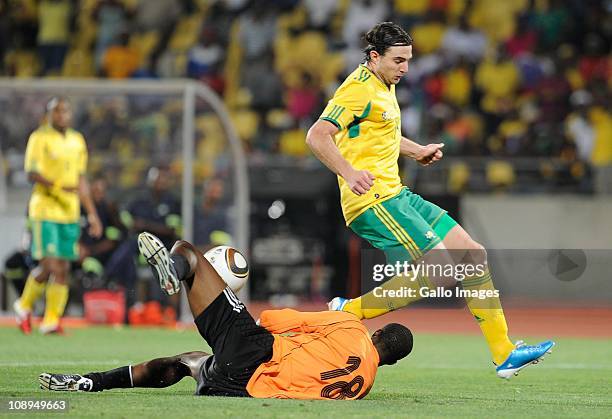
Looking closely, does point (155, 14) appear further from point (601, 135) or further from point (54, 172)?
point (54, 172)

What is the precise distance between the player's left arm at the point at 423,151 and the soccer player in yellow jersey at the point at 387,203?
1.10 ft

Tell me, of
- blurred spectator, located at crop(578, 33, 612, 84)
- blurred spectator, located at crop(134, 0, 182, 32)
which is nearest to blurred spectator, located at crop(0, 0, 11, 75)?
blurred spectator, located at crop(134, 0, 182, 32)

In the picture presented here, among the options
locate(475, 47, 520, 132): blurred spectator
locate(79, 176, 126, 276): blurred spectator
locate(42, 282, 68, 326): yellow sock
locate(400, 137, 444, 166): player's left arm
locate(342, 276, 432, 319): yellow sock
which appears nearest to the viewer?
locate(342, 276, 432, 319): yellow sock

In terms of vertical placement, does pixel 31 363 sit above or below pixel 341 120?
below

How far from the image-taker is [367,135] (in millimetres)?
8953

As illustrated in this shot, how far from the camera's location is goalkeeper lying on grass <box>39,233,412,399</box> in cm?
753

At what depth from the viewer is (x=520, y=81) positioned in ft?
72.0

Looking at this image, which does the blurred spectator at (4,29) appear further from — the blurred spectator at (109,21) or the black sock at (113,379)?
the black sock at (113,379)

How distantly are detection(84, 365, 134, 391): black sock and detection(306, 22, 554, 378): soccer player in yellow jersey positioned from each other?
195cm

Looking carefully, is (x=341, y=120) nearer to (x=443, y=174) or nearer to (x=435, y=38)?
(x=443, y=174)

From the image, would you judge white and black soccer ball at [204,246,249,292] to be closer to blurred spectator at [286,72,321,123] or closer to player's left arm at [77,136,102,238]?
player's left arm at [77,136,102,238]

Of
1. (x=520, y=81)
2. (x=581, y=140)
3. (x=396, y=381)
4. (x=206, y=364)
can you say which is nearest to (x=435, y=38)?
(x=520, y=81)

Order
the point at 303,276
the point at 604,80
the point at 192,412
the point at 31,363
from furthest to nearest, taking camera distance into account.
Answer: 1. the point at 604,80
2. the point at 303,276
3. the point at 31,363
4. the point at 192,412

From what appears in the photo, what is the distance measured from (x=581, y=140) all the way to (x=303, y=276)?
16.4 feet
